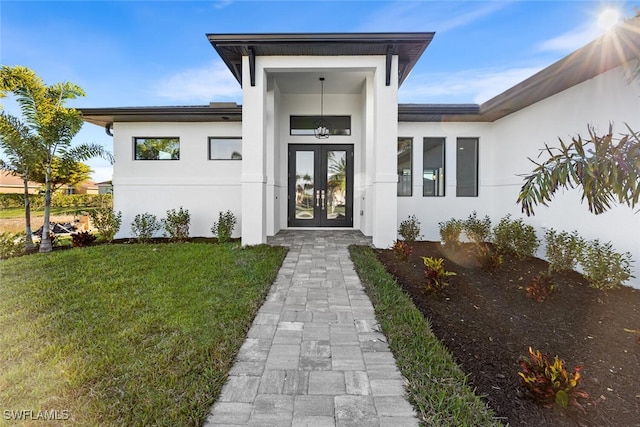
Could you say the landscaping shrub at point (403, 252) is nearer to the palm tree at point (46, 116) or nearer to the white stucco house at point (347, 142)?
the white stucco house at point (347, 142)

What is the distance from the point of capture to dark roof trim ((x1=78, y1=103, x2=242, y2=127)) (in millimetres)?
7539

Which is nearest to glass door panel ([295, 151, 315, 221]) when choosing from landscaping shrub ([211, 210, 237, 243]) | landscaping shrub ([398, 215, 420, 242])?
landscaping shrub ([211, 210, 237, 243])

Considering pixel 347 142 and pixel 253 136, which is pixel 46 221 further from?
pixel 347 142

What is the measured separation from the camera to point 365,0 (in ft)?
18.6

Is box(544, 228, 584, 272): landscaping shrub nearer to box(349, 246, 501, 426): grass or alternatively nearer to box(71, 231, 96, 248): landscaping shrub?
box(349, 246, 501, 426): grass

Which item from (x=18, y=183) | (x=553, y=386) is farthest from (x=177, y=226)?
(x=553, y=386)

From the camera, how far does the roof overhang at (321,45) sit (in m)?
5.46

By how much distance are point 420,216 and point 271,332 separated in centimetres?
604

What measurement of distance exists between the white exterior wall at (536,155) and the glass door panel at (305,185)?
8.15ft

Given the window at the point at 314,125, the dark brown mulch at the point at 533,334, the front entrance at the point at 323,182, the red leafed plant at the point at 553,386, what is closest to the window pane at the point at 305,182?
the front entrance at the point at 323,182

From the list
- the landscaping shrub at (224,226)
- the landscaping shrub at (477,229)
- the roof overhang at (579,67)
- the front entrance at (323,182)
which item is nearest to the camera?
the roof overhang at (579,67)

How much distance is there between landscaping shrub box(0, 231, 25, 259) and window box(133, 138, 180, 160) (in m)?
3.20

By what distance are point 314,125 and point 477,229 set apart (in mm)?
5065

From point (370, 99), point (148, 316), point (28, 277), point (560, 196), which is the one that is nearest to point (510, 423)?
point (148, 316)
